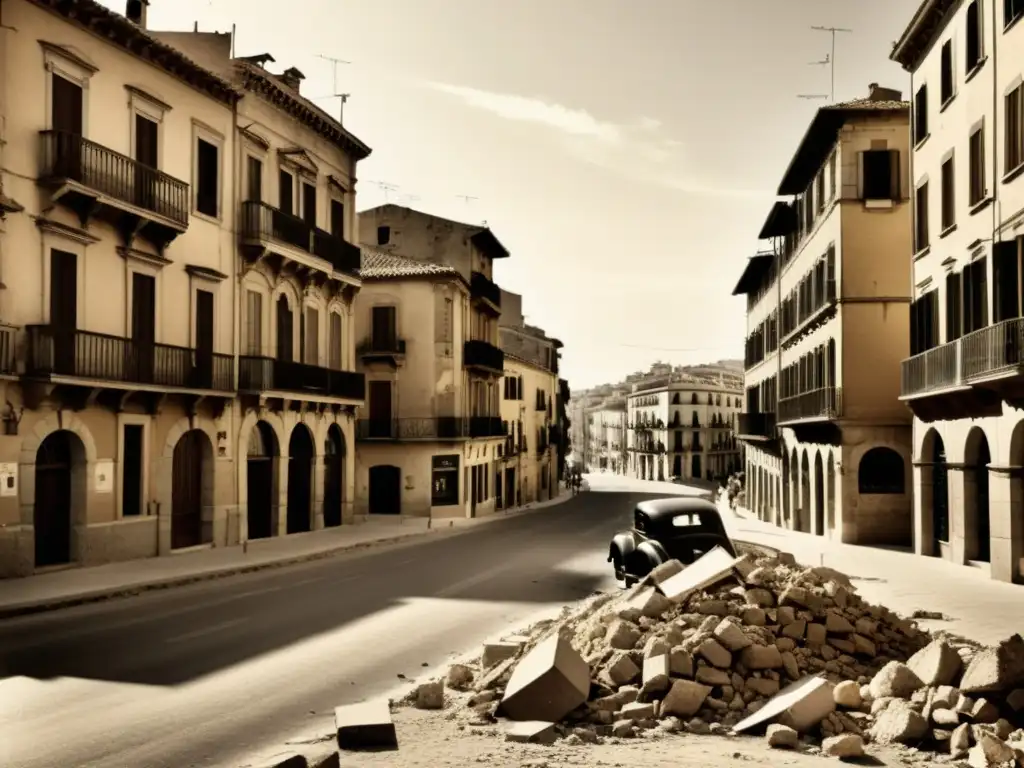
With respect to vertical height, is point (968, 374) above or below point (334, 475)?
above

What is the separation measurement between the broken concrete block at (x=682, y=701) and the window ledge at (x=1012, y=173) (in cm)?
1456

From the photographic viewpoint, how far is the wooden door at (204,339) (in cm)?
2656

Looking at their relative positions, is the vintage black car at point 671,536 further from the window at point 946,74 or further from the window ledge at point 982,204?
the window at point 946,74

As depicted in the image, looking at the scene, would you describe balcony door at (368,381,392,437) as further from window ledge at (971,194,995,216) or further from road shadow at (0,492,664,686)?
window ledge at (971,194,995,216)

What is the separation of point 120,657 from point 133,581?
289 inches

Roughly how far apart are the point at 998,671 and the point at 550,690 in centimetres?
421

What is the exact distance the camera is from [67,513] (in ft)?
73.0

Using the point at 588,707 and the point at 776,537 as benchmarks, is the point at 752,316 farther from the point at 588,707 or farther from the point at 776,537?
the point at 588,707

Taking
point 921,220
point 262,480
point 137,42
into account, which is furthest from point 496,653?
point 262,480

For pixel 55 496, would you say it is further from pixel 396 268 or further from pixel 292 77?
pixel 396 268

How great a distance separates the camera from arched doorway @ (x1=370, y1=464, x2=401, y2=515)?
44406mm

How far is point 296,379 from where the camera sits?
31672 mm

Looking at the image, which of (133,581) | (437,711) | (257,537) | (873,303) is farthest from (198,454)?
(873,303)

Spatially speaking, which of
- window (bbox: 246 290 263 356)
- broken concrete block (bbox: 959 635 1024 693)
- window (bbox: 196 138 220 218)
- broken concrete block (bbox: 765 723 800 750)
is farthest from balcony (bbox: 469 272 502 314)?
broken concrete block (bbox: 765 723 800 750)
